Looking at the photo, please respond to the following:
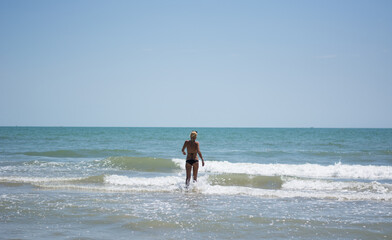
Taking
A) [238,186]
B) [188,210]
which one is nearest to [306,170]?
[238,186]

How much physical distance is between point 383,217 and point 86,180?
979 centimetres

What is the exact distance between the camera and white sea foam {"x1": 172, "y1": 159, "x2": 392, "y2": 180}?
15609mm

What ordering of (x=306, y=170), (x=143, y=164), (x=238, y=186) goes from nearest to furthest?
(x=238, y=186)
(x=306, y=170)
(x=143, y=164)

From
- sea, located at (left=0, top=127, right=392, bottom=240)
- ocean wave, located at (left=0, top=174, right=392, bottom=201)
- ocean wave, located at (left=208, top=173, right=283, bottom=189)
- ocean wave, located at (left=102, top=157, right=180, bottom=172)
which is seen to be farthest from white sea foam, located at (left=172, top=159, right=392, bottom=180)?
sea, located at (left=0, top=127, right=392, bottom=240)

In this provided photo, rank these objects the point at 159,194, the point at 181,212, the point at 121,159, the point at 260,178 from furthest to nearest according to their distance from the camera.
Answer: the point at 121,159 → the point at 260,178 → the point at 159,194 → the point at 181,212

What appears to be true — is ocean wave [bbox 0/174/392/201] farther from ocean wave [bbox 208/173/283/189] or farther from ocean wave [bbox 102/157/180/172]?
ocean wave [bbox 102/157/180/172]

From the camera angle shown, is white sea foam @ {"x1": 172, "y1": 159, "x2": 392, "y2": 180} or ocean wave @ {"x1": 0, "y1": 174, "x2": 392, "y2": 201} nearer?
ocean wave @ {"x1": 0, "y1": 174, "x2": 392, "y2": 201}

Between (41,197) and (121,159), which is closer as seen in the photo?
(41,197)

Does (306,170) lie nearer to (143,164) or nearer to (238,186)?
(238,186)

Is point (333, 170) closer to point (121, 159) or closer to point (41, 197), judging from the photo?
point (121, 159)

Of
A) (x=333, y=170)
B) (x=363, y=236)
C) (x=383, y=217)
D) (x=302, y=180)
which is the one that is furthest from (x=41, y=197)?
(x=333, y=170)

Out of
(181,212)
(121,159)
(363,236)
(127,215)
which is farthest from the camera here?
(121,159)

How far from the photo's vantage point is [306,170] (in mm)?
17109

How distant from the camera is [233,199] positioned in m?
9.20
